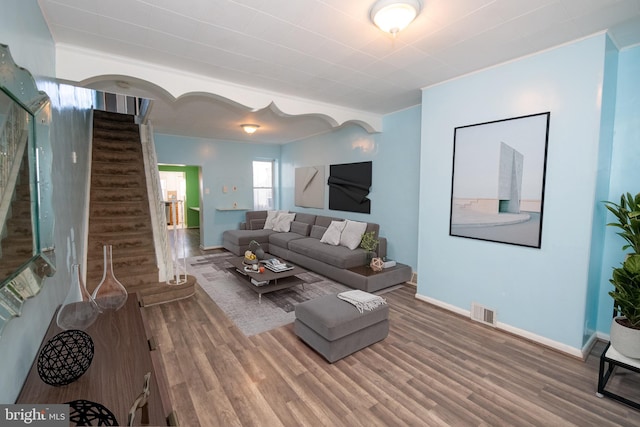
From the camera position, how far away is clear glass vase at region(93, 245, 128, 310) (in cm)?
186

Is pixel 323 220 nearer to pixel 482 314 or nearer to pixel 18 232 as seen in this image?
pixel 482 314

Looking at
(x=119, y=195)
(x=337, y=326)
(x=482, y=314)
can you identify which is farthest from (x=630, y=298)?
(x=119, y=195)

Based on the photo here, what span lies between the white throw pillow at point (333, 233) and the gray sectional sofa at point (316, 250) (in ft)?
0.33

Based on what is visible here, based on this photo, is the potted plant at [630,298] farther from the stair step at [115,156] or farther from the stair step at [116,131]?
the stair step at [116,131]

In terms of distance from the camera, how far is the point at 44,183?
1.38 m

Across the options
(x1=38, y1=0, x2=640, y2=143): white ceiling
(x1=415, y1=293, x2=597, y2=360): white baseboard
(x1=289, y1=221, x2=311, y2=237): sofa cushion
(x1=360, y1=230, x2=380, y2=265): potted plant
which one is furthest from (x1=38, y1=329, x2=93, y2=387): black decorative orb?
(x1=289, y1=221, x2=311, y2=237): sofa cushion

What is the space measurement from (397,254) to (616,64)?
130 inches

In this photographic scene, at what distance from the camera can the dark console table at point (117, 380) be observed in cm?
106

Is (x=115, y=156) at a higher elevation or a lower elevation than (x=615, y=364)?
higher

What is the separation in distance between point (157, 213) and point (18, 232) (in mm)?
3506

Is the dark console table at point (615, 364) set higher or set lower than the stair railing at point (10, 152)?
lower

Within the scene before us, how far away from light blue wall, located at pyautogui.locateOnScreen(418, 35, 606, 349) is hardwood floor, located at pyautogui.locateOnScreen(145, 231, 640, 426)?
1.27 ft

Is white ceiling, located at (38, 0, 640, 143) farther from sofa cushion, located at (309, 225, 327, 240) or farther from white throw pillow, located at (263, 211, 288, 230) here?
white throw pillow, located at (263, 211, 288, 230)

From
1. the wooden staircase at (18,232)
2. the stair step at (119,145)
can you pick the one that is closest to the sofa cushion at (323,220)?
the stair step at (119,145)
